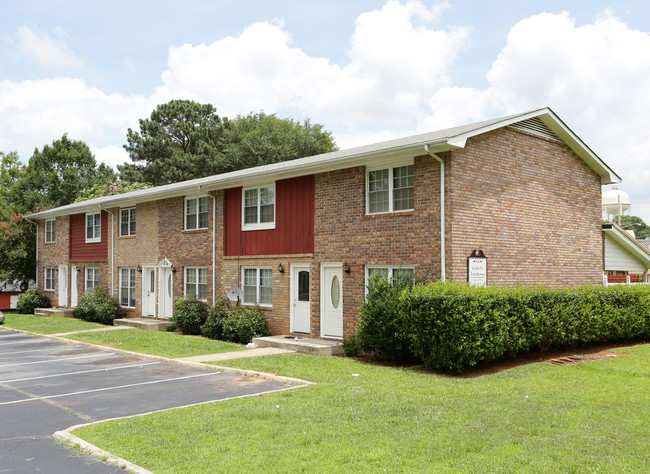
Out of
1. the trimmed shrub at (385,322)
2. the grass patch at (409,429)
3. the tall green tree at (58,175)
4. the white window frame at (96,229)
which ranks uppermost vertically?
the tall green tree at (58,175)

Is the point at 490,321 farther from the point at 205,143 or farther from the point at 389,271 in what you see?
the point at 205,143

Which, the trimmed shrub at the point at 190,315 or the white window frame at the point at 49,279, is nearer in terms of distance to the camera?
the trimmed shrub at the point at 190,315

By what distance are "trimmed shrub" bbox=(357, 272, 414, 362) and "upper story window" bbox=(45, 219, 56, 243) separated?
23067mm

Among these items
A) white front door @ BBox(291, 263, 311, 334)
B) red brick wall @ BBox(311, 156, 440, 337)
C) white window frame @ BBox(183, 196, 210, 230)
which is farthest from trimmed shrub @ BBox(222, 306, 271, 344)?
white window frame @ BBox(183, 196, 210, 230)

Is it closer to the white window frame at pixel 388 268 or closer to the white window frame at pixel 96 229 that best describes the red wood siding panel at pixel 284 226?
the white window frame at pixel 388 268

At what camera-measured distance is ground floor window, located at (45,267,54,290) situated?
31056 mm

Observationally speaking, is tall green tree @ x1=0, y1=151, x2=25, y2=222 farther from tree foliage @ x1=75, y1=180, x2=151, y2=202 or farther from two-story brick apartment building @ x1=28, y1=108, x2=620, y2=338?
two-story brick apartment building @ x1=28, y1=108, x2=620, y2=338

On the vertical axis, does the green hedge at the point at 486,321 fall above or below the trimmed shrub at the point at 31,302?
above

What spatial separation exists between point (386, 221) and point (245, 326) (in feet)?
18.4

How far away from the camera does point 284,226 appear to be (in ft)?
58.7

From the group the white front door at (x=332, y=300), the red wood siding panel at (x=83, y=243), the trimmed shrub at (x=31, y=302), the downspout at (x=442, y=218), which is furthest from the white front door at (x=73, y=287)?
the downspout at (x=442, y=218)

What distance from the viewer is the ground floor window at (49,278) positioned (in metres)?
31.1

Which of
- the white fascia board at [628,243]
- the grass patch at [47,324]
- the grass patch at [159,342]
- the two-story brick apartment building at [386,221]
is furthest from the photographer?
the grass patch at [47,324]

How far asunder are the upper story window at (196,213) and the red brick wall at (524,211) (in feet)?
34.2
